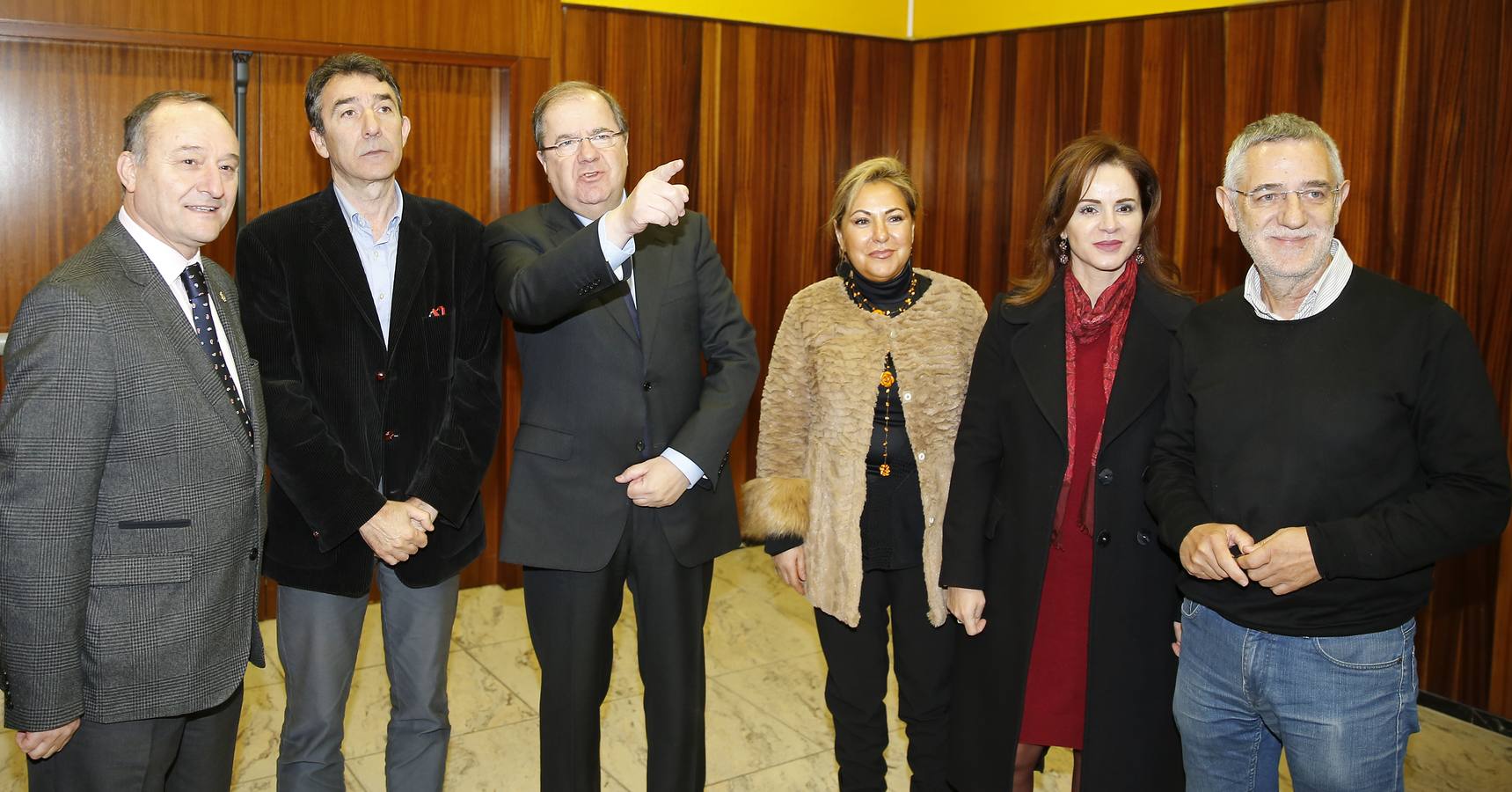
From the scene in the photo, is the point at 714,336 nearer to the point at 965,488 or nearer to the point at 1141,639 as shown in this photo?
the point at 965,488

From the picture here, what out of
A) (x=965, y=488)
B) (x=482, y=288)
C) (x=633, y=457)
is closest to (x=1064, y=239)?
(x=965, y=488)

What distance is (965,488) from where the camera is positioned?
2.45m

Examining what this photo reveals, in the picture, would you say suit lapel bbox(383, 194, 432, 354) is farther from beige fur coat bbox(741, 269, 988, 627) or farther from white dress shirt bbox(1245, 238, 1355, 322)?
white dress shirt bbox(1245, 238, 1355, 322)

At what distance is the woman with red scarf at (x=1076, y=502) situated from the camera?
2246 millimetres

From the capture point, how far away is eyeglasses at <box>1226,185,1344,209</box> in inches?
77.0

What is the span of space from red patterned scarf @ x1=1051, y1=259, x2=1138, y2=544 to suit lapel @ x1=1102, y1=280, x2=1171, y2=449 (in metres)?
0.02

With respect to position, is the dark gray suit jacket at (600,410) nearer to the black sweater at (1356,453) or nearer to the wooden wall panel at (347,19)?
the black sweater at (1356,453)

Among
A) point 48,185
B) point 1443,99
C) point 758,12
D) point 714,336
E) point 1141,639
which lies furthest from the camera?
point 758,12

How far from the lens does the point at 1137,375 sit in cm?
225

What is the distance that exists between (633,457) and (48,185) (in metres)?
3.11

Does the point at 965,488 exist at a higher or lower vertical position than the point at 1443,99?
lower

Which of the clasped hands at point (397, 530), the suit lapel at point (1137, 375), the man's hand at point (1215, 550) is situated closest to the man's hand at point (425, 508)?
the clasped hands at point (397, 530)

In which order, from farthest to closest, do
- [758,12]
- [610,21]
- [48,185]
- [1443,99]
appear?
[758,12] → [610,21] → [48,185] → [1443,99]

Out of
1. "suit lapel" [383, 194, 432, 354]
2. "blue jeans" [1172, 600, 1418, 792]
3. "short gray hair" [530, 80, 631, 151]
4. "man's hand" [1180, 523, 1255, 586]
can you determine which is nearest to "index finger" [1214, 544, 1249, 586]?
"man's hand" [1180, 523, 1255, 586]
